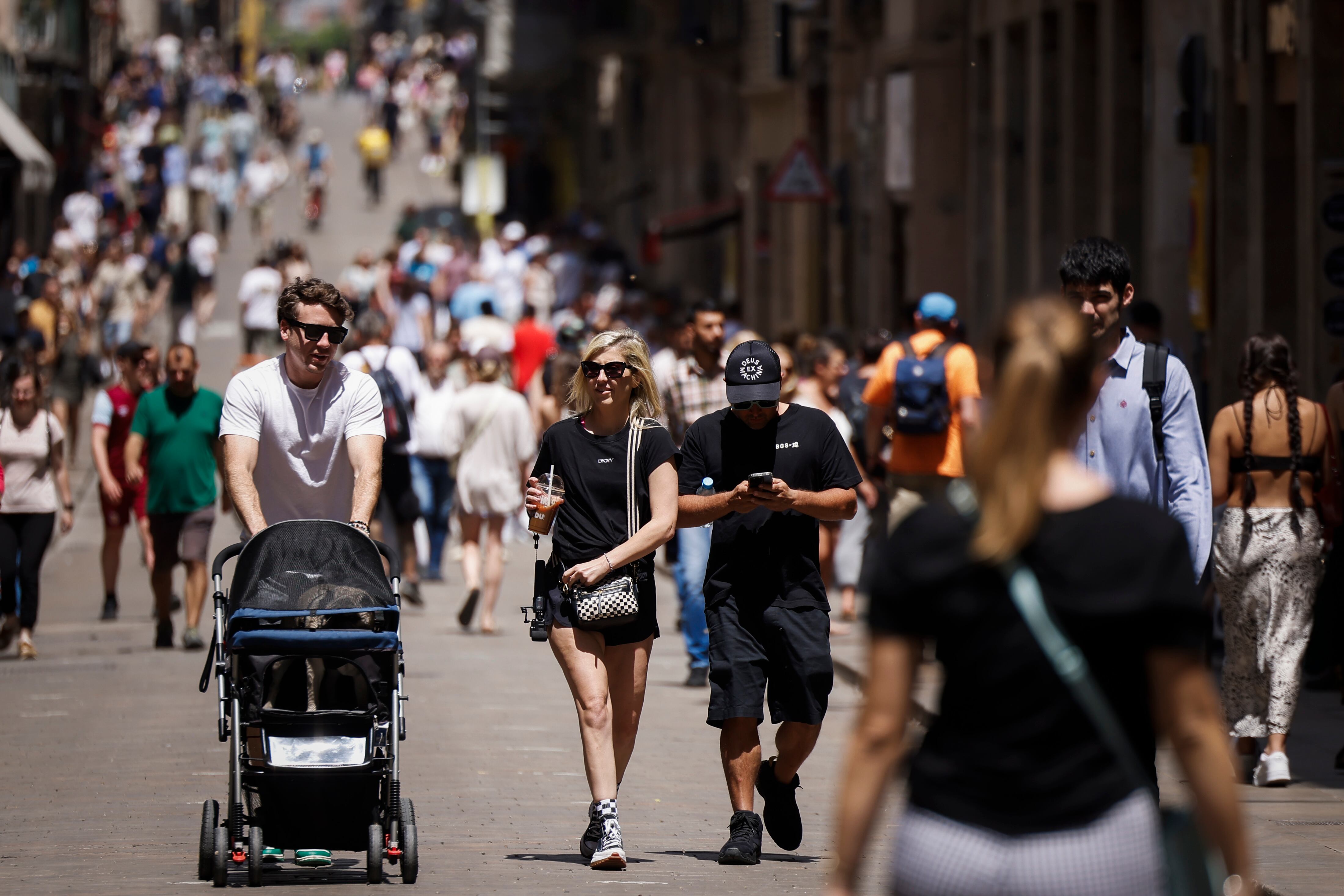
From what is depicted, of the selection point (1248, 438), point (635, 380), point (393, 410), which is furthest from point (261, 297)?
point (635, 380)

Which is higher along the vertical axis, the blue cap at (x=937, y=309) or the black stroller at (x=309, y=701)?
the blue cap at (x=937, y=309)

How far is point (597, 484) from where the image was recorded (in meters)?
8.02

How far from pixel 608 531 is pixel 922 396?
16.0 feet

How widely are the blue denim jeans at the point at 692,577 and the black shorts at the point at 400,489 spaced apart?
181 inches

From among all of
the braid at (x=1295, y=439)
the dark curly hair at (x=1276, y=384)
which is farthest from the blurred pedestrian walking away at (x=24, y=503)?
the braid at (x=1295, y=439)

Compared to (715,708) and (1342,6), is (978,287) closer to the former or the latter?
(1342,6)

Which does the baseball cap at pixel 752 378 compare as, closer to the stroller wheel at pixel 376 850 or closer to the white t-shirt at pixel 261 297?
the stroller wheel at pixel 376 850

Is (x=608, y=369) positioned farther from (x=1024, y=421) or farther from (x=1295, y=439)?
(x=1024, y=421)

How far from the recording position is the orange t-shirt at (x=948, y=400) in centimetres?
1265

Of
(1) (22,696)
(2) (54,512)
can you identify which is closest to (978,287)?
(2) (54,512)

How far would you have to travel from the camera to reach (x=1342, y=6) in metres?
14.8

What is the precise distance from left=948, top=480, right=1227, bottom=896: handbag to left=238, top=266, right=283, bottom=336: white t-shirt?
82.7ft

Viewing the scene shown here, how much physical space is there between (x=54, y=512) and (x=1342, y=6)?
8404 mm

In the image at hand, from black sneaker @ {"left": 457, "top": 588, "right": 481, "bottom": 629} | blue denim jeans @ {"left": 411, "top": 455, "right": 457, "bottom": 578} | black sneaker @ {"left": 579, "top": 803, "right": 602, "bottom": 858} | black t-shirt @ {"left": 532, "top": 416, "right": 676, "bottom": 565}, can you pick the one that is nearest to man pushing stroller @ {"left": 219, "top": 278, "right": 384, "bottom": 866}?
black t-shirt @ {"left": 532, "top": 416, "right": 676, "bottom": 565}
